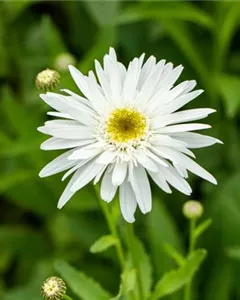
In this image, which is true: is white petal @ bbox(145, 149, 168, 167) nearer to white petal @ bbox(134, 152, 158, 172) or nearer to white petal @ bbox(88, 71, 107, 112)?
white petal @ bbox(134, 152, 158, 172)

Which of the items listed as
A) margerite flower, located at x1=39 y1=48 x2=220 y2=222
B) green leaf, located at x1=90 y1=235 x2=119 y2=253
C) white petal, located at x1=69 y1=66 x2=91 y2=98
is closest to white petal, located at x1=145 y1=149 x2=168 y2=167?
margerite flower, located at x1=39 y1=48 x2=220 y2=222

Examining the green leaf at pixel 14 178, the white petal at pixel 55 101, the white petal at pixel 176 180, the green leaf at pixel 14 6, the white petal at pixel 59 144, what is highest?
the green leaf at pixel 14 6

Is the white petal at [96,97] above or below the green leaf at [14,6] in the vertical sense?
below

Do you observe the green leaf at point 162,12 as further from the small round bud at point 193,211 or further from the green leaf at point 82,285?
the green leaf at point 82,285

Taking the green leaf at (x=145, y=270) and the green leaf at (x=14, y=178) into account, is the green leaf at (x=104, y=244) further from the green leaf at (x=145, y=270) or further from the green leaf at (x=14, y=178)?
the green leaf at (x=14, y=178)

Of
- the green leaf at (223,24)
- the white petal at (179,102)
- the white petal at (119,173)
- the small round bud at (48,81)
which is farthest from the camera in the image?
the green leaf at (223,24)

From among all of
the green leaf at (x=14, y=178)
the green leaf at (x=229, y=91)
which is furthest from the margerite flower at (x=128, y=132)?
the green leaf at (x=14, y=178)

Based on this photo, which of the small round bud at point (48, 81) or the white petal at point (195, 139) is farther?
the small round bud at point (48, 81)

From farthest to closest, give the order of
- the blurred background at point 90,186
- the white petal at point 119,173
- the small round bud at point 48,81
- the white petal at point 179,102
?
the blurred background at point 90,186, the small round bud at point 48,81, the white petal at point 179,102, the white petal at point 119,173
